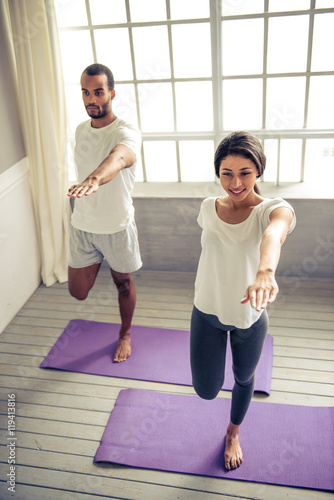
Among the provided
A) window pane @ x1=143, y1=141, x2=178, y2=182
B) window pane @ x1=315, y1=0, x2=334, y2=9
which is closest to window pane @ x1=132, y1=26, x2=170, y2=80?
window pane @ x1=143, y1=141, x2=178, y2=182

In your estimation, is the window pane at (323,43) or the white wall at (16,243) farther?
the white wall at (16,243)

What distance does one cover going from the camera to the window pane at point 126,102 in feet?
11.4

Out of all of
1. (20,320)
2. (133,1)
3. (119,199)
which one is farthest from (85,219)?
(133,1)

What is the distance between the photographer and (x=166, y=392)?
2668 mm

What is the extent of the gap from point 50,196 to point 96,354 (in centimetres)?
118

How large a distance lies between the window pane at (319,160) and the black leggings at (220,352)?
1.82m

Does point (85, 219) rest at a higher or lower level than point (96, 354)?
higher

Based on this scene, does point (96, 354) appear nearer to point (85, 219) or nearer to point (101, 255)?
point (101, 255)

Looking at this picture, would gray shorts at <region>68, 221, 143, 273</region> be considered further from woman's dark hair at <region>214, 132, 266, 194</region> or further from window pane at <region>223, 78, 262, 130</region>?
window pane at <region>223, 78, 262, 130</region>

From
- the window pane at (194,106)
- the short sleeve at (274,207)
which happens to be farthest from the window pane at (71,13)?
the short sleeve at (274,207)

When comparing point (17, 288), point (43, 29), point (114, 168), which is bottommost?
point (17, 288)

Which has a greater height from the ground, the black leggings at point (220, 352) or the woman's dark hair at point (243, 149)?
the woman's dark hair at point (243, 149)

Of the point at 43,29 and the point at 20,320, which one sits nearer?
the point at 43,29

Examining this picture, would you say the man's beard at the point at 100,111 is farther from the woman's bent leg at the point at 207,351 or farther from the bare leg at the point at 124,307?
the woman's bent leg at the point at 207,351
